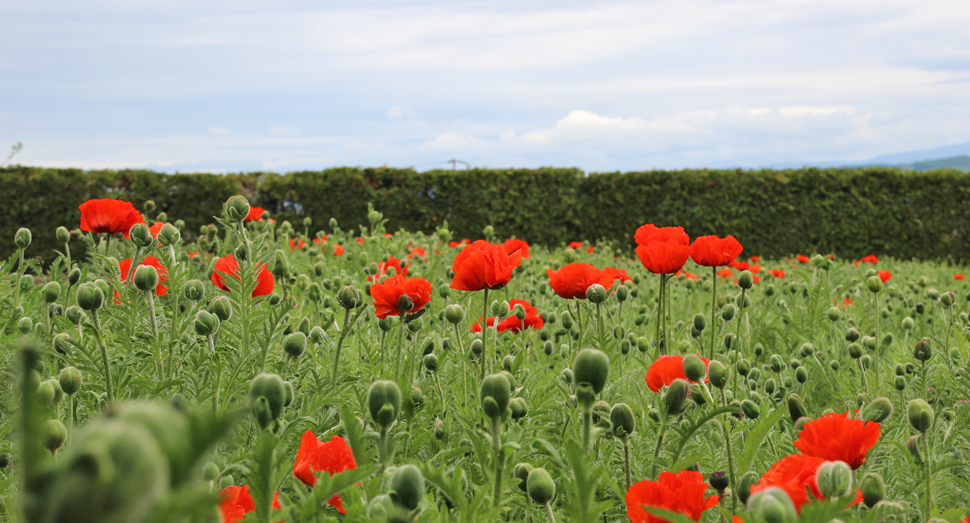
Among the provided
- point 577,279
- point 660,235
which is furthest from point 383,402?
point 660,235

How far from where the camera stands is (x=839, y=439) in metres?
0.98

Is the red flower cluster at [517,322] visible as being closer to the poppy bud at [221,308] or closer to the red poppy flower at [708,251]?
the red poppy flower at [708,251]

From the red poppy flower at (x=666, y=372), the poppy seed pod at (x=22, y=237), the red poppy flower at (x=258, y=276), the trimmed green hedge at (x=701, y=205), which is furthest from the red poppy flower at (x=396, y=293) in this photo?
the trimmed green hedge at (x=701, y=205)

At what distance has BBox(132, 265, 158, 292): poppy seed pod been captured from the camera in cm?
147

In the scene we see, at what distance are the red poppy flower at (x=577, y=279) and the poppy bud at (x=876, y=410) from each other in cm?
85

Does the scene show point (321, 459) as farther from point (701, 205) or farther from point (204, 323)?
point (701, 205)

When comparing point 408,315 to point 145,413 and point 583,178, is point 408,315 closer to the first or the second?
point 145,413

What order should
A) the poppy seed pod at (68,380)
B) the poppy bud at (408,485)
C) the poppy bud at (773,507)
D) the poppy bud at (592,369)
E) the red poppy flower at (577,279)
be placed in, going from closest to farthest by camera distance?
the poppy bud at (773,507), the poppy bud at (408,485), the poppy bud at (592,369), the poppy seed pod at (68,380), the red poppy flower at (577,279)

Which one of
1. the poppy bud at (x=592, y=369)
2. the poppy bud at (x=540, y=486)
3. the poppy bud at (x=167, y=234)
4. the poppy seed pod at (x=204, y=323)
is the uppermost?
the poppy bud at (x=167, y=234)

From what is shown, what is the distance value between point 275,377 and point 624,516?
0.94 m

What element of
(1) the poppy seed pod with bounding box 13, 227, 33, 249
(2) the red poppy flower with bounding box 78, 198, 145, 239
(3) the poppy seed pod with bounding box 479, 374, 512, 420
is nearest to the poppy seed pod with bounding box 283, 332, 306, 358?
(3) the poppy seed pod with bounding box 479, 374, 512, 420

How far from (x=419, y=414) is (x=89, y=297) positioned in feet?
2.70

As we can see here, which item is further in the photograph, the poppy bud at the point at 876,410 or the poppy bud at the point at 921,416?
the poppy bud at the point at 876,410

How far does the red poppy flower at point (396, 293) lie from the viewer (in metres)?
1.70
